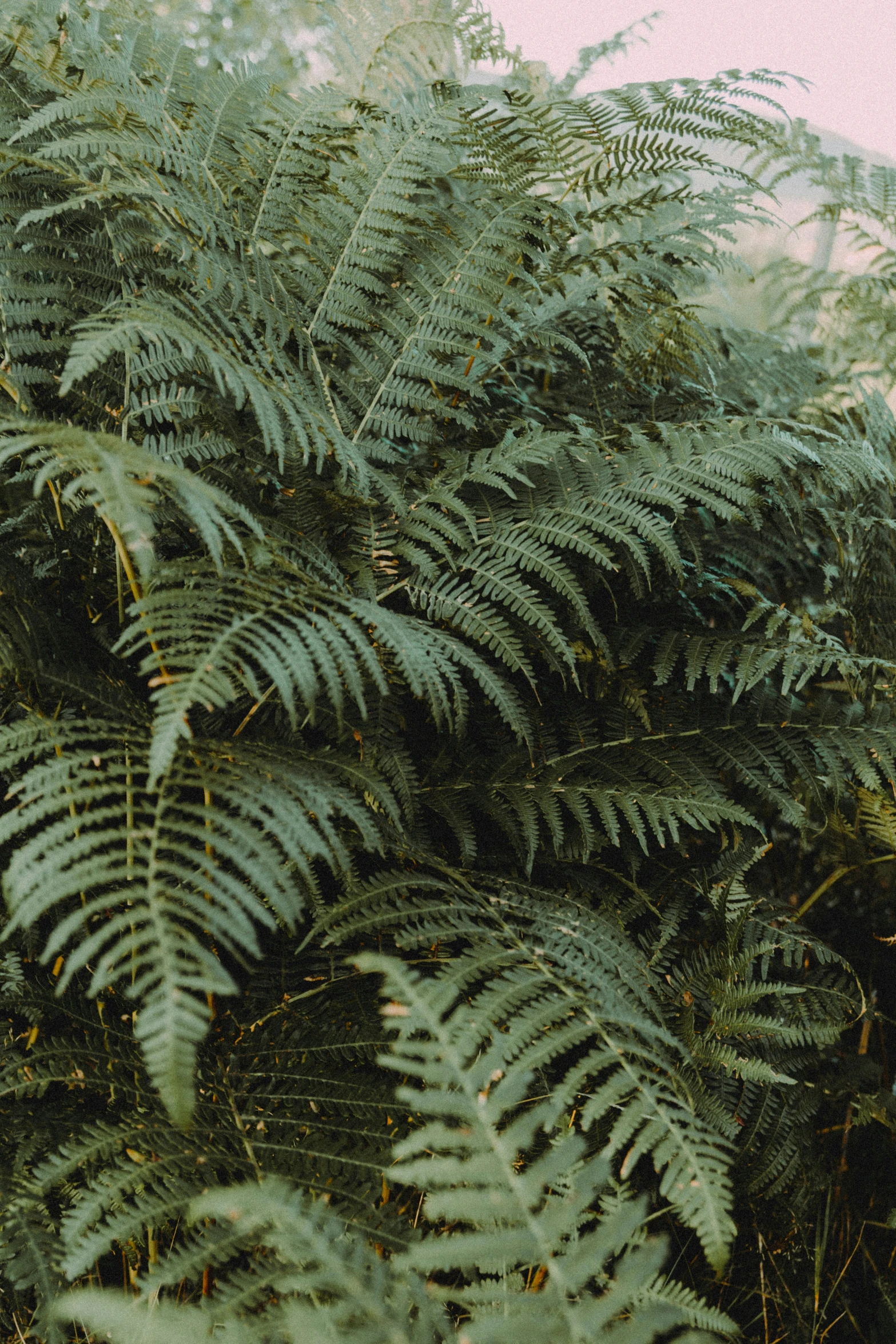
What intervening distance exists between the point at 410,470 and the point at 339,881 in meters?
0.56

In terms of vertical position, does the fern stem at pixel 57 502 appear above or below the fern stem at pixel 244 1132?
above

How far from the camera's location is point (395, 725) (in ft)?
3.14

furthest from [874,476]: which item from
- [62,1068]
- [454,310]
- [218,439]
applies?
[62,1068]

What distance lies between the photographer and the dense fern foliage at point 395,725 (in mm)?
656

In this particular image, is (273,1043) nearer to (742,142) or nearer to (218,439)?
(218,439)

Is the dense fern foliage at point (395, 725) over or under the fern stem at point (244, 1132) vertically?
over

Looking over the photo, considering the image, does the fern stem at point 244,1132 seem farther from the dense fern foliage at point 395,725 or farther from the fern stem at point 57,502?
the fern stem at point 57,502

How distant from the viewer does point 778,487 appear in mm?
1187

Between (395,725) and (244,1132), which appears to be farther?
(395,725)

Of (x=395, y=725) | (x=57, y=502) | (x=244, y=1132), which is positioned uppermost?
(x=57, y=502)

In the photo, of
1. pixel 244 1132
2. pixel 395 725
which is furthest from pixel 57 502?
pixel 244 1132

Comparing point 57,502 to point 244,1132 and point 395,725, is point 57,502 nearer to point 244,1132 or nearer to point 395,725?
point 395,725

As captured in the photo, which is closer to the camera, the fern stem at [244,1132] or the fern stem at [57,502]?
the fern stem at [244,1132]

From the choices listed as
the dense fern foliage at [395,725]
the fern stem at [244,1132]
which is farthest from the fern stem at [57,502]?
the fern stem at [244,1132]
